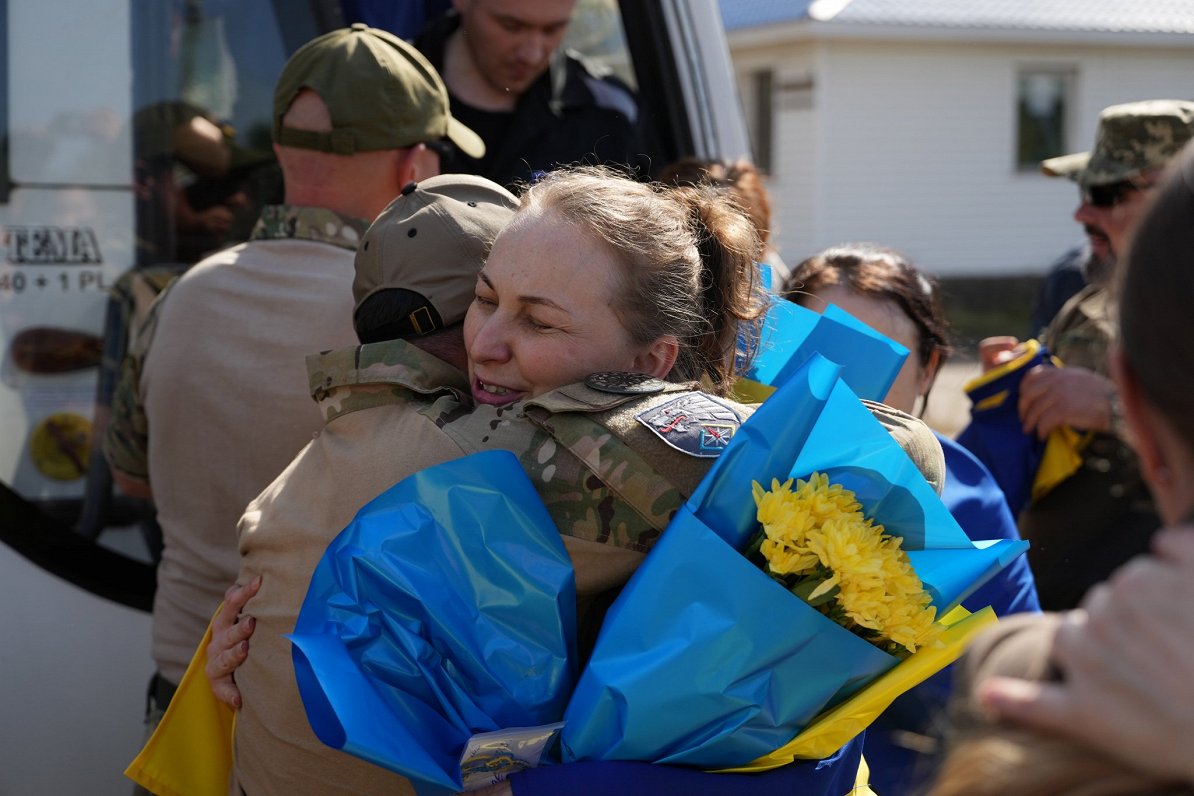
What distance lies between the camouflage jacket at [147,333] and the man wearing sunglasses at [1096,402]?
5.77ft

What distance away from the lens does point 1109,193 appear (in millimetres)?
3631

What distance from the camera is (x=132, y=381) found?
254 centimetres

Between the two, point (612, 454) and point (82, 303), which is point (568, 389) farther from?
point (82, 303)

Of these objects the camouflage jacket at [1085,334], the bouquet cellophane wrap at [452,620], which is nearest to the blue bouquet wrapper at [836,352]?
the bouquet cellophane wrap at [452,620]

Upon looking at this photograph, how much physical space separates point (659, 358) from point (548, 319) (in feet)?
0.54

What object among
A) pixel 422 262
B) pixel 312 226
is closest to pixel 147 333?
pixel 312 226

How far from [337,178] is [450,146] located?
11.9 inches

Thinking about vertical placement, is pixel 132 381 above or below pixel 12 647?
above

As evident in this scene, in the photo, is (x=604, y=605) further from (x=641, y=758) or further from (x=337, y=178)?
(x=337, y=178)

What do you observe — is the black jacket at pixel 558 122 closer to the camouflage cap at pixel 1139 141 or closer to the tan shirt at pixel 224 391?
the tan shirt at pixel 224 391

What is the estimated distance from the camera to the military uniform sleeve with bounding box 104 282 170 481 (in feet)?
8.23

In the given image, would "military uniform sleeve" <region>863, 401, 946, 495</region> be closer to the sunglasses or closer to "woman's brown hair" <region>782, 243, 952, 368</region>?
"woman's brown hair" <region>782, 243, 952, 368</region>

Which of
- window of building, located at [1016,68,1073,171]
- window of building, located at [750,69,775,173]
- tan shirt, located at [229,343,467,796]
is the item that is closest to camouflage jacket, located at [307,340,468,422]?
tan shirt, located at [229,343,467,796]

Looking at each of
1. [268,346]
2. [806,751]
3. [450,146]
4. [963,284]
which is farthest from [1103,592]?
[963,284]
